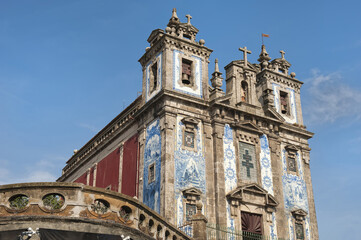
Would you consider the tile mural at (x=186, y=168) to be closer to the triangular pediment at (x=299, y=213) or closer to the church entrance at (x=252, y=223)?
the church entrance at (x=252, y=223)

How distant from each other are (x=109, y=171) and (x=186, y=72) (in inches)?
361

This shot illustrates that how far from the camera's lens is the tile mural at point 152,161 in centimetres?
2795

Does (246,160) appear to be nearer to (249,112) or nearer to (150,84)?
(249,112)

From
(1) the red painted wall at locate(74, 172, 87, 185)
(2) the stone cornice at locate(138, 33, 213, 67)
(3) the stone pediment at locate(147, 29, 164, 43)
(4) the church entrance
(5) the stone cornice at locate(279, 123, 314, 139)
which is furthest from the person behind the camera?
(1) the red painted wall at locate(74, 172, 87, 185)

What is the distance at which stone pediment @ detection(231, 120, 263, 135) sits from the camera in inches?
1230

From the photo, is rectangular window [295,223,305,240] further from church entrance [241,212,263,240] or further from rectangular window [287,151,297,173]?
rectangular window [287,151,297,173]

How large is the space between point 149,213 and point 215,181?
38.5 ft

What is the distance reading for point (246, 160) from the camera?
31.0m

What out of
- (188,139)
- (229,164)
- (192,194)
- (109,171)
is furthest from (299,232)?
(109,171)

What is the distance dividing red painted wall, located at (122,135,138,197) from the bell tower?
3061 mm

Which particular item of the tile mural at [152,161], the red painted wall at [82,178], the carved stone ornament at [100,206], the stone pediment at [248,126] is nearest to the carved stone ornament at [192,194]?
the tile mural at [152,161]

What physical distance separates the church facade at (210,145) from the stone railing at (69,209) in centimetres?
977

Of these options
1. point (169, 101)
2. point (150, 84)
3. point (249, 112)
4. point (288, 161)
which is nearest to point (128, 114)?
point (150, 84)

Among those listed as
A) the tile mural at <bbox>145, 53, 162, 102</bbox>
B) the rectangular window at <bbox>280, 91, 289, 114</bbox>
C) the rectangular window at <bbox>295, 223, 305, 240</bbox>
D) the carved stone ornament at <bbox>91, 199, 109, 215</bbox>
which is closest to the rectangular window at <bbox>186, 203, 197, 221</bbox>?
the tile mural at <bbox>145, 53, 162, 102</bbox>
